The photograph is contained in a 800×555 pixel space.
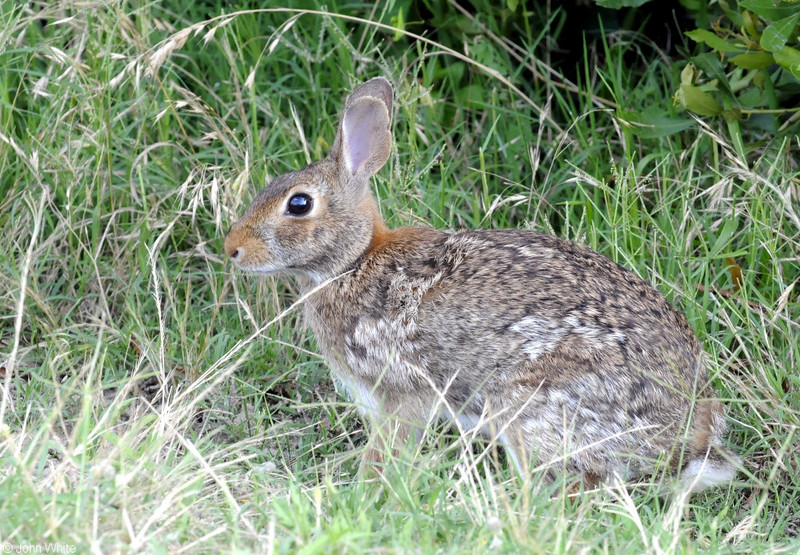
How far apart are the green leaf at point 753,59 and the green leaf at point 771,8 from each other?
0.16m

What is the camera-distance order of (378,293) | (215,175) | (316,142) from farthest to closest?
(316,142)
(215,175)
(378,293)

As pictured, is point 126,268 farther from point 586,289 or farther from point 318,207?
point 586,289

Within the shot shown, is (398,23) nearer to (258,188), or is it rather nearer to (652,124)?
(258,188)

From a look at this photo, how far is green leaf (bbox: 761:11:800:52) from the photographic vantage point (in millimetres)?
4172

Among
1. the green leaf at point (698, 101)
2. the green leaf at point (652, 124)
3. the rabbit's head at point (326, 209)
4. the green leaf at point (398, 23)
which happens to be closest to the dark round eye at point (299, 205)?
the rabbit's head at point (326, 209)

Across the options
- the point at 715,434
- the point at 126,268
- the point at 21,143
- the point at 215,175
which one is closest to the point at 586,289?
the point at 715,434

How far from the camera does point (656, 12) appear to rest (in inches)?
209

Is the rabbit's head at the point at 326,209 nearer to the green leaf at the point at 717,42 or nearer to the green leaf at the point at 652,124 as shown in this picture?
the green leaf at the point at 652,124

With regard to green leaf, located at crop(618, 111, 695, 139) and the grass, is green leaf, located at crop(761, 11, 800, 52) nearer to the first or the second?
the grass

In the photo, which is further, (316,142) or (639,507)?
(316,142)

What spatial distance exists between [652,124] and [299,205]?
1.71m

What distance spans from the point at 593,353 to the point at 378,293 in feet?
2.93

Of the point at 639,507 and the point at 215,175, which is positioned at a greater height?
the point at 215,175

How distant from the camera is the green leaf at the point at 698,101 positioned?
4.55 m
